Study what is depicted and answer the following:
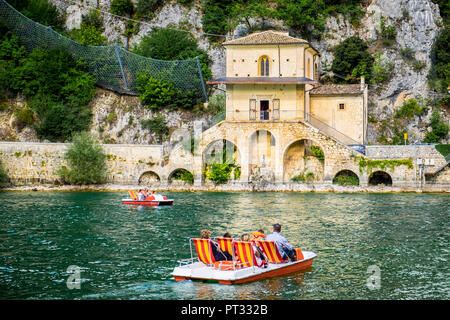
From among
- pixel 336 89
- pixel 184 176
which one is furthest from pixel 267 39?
pixel 184 176

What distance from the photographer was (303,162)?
54.9m

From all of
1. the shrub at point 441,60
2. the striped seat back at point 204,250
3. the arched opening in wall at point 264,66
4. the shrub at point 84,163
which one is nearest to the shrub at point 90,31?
the shrub at point 84,163

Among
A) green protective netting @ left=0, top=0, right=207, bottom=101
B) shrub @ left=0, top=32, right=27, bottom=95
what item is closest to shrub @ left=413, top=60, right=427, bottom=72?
green protective netting @ left=0, top=0, right=207, bottom=101

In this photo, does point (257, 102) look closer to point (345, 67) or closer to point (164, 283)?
point (345, 67)

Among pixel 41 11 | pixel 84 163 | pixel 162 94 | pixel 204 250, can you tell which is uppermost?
pixel 41 11

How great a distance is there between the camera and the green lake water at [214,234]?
18359mm

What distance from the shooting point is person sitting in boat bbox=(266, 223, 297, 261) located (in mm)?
20266

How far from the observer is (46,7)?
70.0 metres

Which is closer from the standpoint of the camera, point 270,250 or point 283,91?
point 270,250

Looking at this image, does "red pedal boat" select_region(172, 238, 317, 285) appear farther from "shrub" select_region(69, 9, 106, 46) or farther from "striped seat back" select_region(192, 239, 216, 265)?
"shrub" select_region(69, 9, 106, 46)

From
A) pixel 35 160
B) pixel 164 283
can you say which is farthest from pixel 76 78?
pixel 164 283

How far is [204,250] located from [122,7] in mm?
55812

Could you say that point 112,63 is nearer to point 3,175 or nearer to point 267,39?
point 3,175
